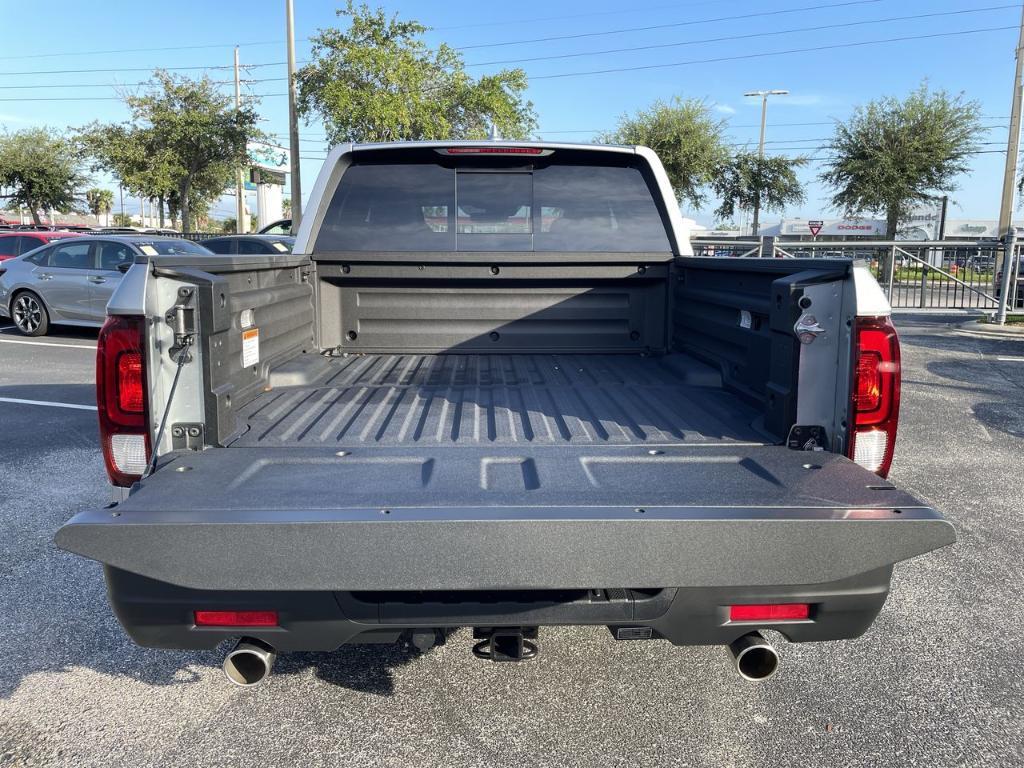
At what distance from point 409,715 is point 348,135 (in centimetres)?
2474

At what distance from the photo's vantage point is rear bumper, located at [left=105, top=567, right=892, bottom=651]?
216 cm

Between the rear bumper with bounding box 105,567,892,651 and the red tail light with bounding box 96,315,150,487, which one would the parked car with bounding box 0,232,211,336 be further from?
the rear bumper with bounding box 105,567,892,651

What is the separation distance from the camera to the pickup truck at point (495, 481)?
1.94 metres

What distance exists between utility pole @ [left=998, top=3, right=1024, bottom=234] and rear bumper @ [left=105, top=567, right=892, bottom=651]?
74.6 feet

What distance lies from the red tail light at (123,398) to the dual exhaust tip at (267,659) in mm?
660

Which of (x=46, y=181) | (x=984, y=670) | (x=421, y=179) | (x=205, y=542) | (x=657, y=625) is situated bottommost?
(x=984, y=670)

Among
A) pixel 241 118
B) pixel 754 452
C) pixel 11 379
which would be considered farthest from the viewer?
pixel 241 118

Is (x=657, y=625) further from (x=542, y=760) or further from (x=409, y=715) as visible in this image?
(x=409, y=715)

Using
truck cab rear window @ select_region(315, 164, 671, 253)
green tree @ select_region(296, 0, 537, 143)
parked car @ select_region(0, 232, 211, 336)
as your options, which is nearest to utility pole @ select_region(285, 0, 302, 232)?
green tree @ select_region(296, 0, 537, 143)

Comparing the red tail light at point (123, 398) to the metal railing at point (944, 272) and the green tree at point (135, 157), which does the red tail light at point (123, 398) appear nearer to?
the metal railing at point (944, 272)

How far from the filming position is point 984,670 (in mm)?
3100

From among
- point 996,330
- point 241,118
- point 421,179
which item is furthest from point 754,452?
point 241,118

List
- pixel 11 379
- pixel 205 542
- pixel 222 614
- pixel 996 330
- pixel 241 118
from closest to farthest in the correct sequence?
pixel 205 542 < pixel 222 614 < pixel 11 379 < pixel 996 330 < pixel 241 118

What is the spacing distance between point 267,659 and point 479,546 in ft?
2.76
